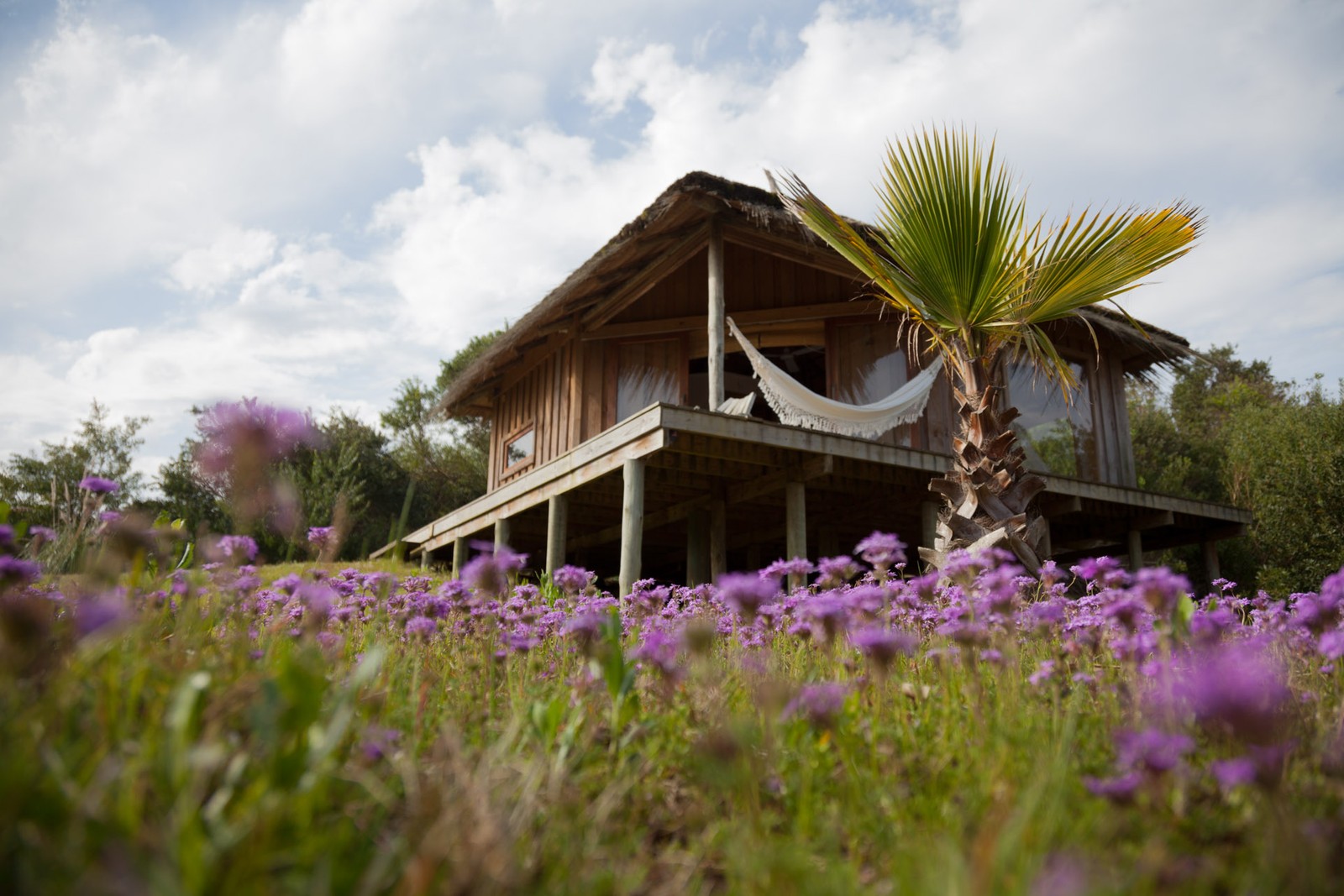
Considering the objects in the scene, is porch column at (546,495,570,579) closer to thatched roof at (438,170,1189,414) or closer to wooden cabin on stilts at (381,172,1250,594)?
wooden cabin on stilts at (381,172,1250,594)

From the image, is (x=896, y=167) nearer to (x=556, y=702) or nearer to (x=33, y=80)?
(x=556, y=702)

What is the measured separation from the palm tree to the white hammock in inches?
106

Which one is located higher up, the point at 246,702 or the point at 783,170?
the point at 783,170

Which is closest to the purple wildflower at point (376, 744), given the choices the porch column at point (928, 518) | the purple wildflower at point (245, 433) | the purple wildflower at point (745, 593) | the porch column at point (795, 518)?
the purple wildflower at point (245, 433)

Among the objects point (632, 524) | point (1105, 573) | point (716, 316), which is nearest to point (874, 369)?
point (716, 316)

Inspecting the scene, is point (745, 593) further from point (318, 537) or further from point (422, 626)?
point (318, 537)

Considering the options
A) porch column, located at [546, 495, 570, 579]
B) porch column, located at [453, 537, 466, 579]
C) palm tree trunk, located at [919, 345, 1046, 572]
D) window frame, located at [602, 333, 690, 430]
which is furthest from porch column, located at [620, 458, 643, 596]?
porch column, located at [453, 537, 466, 579]

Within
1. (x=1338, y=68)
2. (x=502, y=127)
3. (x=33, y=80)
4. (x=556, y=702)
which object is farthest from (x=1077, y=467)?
(x=33, y=80)

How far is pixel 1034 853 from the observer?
1196 millimetres

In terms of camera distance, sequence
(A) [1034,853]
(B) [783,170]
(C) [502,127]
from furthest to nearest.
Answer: (C) [502,127] → (B) [783,170] → (A) [1034,853]

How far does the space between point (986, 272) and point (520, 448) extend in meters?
8.89

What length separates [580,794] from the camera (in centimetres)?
162

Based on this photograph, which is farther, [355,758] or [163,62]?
[163,62]

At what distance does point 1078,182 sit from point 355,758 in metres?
4.47
